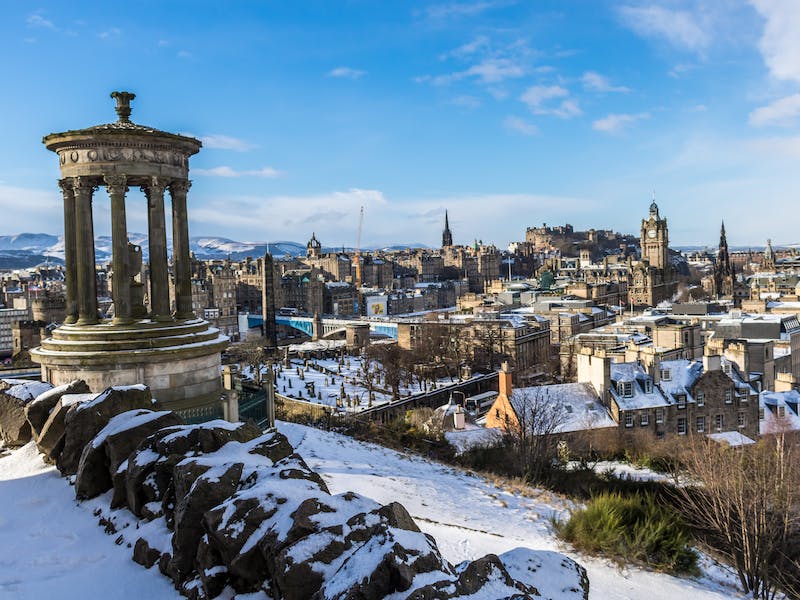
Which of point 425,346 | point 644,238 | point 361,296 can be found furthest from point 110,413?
point 644,238

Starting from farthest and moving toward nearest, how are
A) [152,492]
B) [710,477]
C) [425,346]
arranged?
[425,346]
[710,477]
[152,492]

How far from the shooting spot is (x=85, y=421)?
9953 mm

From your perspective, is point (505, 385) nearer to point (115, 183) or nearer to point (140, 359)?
point (140, 359)

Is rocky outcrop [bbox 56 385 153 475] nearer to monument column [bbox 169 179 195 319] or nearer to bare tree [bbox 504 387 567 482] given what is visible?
monument column [bbox 169 179 195 319]

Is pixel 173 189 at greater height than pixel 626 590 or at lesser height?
greater

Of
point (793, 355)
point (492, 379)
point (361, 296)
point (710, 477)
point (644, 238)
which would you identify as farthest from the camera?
point (644, 238)

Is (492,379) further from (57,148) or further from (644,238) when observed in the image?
(644,238)

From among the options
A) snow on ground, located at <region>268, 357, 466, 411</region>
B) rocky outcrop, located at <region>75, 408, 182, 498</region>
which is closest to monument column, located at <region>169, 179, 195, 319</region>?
rocky outcrop, located at <region>75, 408, 182, 498</region>

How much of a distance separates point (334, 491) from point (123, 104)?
397 inches

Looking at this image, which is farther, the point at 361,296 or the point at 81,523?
the point at 361,296

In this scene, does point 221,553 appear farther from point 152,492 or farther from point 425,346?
point 425,346

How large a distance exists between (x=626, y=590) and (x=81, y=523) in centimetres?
693

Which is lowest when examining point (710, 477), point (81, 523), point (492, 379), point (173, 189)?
point (492, 379)

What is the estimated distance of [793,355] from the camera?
55.8 metres
